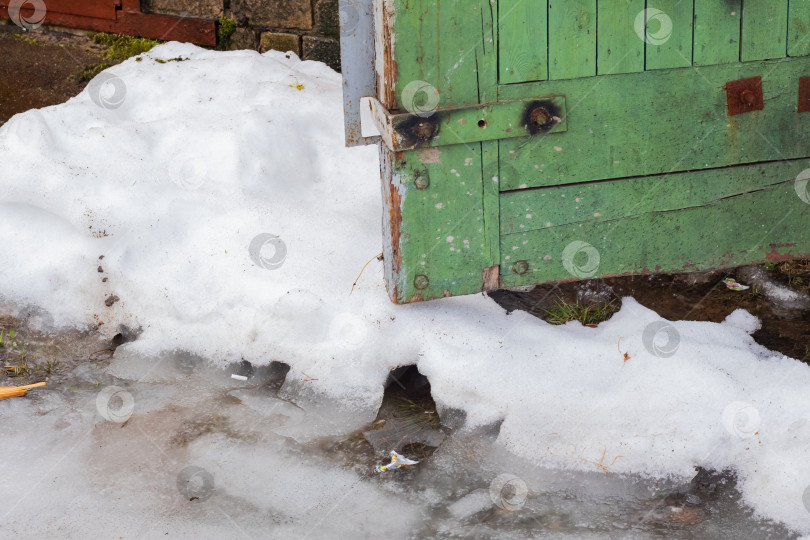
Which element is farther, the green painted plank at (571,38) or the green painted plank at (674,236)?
the green painted plank at (674,236)

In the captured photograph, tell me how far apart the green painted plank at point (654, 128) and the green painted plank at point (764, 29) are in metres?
0.03

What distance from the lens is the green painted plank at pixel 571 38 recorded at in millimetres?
2398

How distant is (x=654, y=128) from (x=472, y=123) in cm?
62

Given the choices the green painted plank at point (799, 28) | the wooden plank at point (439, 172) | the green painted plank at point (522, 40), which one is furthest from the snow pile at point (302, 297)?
the green painted plank at point (799, 28)

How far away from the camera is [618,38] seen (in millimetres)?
2449

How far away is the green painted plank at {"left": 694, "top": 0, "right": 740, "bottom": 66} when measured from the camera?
246cm

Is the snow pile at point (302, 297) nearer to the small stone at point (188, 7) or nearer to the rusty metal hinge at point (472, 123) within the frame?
the small stone at point (188, 7)

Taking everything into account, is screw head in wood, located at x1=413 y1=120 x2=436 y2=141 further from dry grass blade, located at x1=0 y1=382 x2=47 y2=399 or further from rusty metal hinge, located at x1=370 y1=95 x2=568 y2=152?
dry grass blade, located at x1=0 y1=382 x2=47 y2=399

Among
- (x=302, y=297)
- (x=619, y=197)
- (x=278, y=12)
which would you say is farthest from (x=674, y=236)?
(x=278, y=12)

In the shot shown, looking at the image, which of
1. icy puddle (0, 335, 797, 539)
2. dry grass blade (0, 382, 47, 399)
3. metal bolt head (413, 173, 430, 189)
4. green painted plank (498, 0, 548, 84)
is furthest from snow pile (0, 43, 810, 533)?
green painted plank (498, 0, 548, 84)

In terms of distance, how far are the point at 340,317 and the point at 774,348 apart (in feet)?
5.05

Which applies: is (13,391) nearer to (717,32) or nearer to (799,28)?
(717,32)

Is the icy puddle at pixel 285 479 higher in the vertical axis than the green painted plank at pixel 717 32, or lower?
lower

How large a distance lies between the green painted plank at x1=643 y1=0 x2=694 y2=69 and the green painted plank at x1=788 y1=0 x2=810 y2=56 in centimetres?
34
